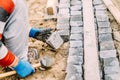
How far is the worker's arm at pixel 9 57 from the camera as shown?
382 centimetres

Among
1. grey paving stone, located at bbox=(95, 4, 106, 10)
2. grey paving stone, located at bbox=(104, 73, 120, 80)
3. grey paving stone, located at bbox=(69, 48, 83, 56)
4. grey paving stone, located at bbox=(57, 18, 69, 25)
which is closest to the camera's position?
grey paving stone, located at bbox=(104, 73, 120, 80)

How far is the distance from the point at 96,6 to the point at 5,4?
8.08ft

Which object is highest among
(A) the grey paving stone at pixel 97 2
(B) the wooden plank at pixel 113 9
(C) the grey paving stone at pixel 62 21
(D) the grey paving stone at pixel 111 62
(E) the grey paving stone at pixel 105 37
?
(A) the grey paving stone at pixel 97 2

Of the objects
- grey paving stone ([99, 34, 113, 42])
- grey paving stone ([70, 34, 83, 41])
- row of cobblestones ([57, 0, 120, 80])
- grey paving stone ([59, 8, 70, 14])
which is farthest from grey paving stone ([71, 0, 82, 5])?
grey paving stone ([99, 34, 113, 42])

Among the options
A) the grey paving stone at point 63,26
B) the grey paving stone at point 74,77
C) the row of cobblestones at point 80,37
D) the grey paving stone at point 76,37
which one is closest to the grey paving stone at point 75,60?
the row of cobblestones at point 80,37

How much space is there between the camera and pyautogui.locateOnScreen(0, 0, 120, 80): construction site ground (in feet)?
14.4

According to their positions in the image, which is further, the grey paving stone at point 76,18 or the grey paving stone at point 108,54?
the grey paving stone at point 76,18

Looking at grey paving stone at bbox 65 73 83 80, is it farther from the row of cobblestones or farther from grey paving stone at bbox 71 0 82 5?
grey paving stone at bbox 71 0 82 5

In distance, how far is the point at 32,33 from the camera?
16.2 feet

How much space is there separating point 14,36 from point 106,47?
4.67ft

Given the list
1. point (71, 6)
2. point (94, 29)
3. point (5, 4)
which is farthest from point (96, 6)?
point (5, 4)

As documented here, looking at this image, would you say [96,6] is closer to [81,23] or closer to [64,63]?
[81,23]

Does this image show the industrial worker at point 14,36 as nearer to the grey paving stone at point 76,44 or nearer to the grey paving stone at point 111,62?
the grey paving stone at point 76,44

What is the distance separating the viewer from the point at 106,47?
15.3 ft
